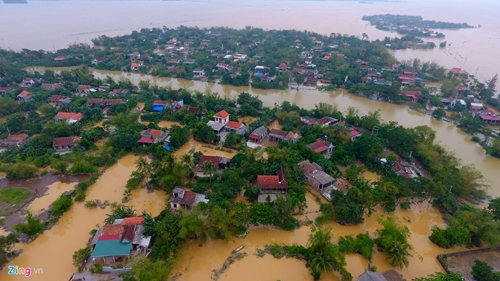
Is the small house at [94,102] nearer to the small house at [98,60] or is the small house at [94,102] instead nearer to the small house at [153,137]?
the small house at [153,137]

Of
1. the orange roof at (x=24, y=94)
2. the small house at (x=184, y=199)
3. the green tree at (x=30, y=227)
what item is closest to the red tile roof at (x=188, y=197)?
the small house at (x=184, y=199)

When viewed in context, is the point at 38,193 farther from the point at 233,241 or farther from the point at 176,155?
the point at 233,241

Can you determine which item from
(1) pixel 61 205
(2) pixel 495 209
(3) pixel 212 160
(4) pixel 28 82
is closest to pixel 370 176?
(2) pixel 495 209

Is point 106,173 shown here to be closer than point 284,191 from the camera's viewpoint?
No

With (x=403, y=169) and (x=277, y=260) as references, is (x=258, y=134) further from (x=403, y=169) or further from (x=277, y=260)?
(x=277, y=260)

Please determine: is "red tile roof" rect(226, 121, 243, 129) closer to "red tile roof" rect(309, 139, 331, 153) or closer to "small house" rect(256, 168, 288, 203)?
"red tile roof" rect(309, 139, 331, 153)

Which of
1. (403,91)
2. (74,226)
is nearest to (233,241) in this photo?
(74,226)
